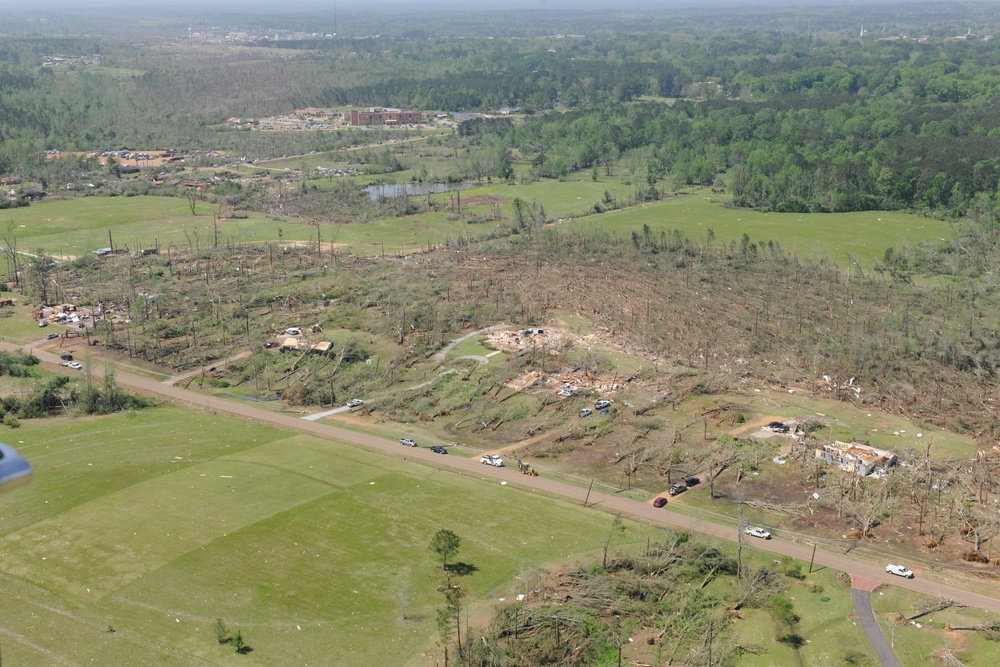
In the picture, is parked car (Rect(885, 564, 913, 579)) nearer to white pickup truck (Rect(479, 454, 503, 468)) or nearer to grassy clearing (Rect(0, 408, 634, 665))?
grassy clearing (Rect(0, 408, 634, 665))

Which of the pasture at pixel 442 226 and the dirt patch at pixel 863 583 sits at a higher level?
the pasture at pixel 442 226

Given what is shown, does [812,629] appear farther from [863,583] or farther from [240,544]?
[240,544]

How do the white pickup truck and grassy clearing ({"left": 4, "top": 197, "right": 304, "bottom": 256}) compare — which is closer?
the white pickup truck

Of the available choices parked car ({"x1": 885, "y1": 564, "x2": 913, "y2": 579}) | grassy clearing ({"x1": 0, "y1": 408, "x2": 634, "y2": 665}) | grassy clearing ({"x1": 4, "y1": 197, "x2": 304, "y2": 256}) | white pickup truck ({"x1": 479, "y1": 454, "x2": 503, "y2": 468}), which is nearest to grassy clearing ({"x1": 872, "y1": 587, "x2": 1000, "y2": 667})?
parked car ({"x1": 885, "y1": 564, "x2": 913, "y2": 579})

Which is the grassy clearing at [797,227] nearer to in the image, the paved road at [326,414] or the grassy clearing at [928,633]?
the paved road at [326,414]

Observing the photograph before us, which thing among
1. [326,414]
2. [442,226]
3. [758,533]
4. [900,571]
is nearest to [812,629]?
[900,571]

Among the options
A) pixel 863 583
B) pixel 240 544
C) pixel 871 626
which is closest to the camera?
pixel 871 626

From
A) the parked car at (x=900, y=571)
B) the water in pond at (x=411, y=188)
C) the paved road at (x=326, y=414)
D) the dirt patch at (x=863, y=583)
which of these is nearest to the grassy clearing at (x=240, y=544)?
the paved road at (x=326, y=414)
